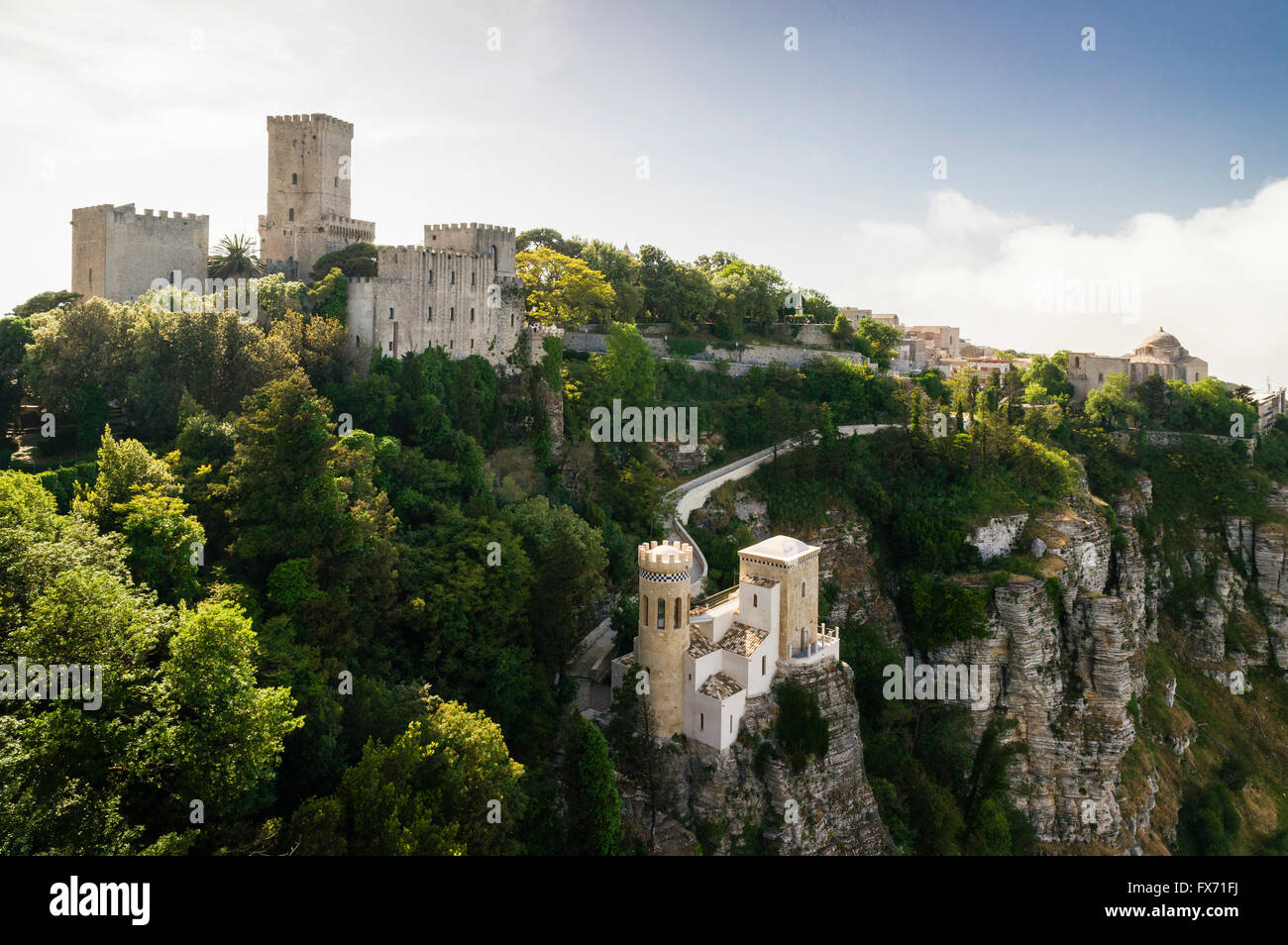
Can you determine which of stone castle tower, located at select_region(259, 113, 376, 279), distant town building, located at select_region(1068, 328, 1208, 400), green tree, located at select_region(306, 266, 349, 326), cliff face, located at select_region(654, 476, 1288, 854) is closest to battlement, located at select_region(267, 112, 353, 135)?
stone castle tower, located at select_region(259, 113, 376, 279)

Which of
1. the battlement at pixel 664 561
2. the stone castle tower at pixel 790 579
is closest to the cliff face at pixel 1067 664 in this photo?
the stone castle tower at pixel 790 579

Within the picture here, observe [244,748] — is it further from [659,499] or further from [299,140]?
[299,140]

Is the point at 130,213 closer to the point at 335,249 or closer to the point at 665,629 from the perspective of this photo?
the point at 335,249

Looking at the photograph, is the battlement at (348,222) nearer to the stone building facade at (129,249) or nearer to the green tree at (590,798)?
the stone building facade at (129,249)

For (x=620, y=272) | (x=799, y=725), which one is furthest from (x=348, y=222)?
(x=799, y=725)

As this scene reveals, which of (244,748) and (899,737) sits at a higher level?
(244,748)
